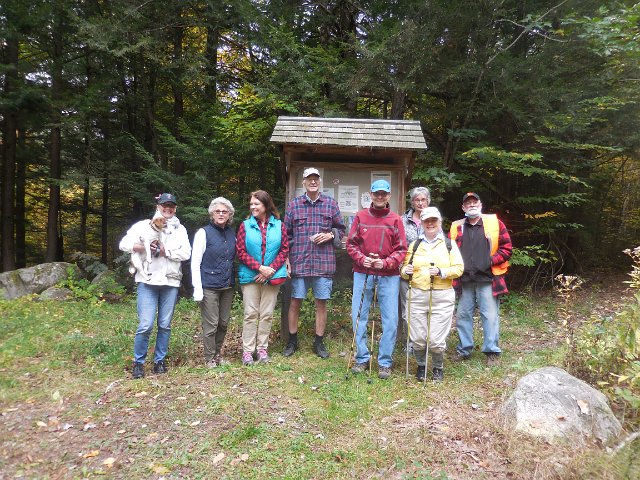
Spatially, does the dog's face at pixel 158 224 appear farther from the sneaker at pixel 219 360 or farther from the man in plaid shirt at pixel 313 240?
the sneaker at pixel 219 360

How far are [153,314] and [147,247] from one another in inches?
31.9

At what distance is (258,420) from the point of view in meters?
3.58

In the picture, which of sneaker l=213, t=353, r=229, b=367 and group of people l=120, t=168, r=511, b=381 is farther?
sneaker l=213, t=353, r=229, b=367

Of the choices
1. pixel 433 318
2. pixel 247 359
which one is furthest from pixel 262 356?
pixel 433 318

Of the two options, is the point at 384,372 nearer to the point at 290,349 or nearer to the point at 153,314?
the point at 290,349

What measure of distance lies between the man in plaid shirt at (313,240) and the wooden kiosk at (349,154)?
484 millimetres

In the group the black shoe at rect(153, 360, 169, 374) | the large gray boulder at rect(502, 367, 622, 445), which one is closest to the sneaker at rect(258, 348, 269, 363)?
the black shoe at rect(153, 360, 169, 374)

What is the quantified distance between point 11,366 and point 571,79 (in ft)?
37.5

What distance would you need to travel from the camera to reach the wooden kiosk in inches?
209

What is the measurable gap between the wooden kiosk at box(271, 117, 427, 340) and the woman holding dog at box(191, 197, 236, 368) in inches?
41.0

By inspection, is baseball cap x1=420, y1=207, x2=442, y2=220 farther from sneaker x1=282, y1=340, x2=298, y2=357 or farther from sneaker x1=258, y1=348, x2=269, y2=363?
sneaker x1=258, y1=348, x2=269, y2=363

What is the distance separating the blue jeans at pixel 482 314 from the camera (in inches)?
193

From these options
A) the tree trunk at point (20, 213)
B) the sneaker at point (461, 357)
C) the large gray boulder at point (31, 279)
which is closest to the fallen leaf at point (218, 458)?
the sneaker at point (461, 357)

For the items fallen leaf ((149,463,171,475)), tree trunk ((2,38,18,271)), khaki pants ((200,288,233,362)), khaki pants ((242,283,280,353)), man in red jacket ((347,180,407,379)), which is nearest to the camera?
fallen leaf ((149,463,171,475))
